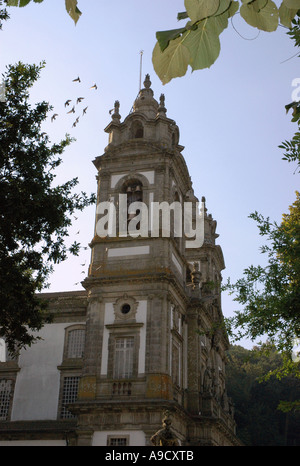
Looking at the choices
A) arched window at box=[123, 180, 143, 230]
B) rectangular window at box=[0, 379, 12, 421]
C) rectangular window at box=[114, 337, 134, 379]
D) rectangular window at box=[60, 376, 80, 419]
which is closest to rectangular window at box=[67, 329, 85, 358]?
rectangular window at box=[60, 376, 80, 419]

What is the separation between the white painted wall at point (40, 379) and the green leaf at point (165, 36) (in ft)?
82.5

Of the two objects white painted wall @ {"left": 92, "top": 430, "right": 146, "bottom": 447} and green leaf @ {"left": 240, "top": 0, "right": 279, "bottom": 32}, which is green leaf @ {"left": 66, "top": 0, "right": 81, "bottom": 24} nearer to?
green leaf @ {"left": 240, "top": 0, "right": 279, "bottom": 32}

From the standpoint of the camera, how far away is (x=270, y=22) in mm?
2166

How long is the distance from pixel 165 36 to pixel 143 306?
22.2 m

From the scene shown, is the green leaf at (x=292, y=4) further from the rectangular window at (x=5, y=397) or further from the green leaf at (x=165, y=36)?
the rectangular window at (x=5, y=397)

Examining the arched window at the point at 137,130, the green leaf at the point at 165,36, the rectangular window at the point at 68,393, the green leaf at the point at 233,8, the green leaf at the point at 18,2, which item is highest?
the arched window at the point at 137,130

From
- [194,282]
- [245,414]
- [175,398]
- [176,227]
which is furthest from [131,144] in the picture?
A: [245,414]

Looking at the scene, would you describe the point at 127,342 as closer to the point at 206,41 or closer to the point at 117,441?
the point at 117,441

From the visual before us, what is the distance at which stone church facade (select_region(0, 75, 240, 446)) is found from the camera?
21953mm

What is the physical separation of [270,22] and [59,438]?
2380cm

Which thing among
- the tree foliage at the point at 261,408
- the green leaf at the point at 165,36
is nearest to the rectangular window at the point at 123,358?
the green leaf at the point at 165,36

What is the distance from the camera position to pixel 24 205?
13.1 m

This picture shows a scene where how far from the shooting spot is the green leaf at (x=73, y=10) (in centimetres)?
237

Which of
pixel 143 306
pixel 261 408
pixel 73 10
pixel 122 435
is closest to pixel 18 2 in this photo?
pixel 73 10
